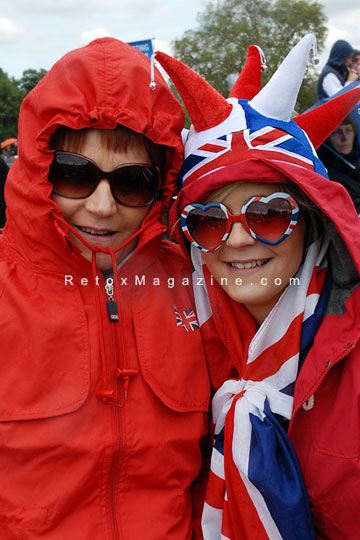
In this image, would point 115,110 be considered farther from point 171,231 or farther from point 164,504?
point 164,504

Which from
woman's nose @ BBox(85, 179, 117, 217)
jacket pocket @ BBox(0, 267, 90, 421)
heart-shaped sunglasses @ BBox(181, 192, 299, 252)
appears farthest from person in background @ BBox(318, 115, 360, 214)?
jacket pocket @ BBox(0, 267, 90, 421)

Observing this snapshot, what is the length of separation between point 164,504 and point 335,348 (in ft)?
2.83

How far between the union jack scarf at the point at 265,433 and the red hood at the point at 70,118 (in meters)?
0.64

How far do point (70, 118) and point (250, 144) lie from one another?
→ 2.22 ft

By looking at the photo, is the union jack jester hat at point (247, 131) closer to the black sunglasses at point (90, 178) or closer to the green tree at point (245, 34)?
the black sunglasses at point (90, 178)

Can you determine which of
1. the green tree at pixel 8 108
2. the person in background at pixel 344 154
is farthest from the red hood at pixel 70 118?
the green tree at pixel 8 108

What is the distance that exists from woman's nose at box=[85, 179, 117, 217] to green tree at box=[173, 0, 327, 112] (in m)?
28.0

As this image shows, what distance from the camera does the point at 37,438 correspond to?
1.69 metres

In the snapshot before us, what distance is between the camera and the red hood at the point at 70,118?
1.81m

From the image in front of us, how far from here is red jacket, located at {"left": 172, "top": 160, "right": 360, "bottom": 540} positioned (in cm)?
158

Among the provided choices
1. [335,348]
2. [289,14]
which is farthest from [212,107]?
[289,14]

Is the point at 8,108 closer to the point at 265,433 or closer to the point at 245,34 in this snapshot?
the point at 245,34

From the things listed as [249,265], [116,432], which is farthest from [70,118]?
[116,432]

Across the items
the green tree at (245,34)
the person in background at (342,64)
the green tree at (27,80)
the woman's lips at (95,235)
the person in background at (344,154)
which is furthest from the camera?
the green tree at (27,80)
